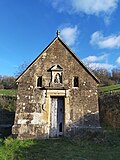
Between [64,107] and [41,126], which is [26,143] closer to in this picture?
[41,126]

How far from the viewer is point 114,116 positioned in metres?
19.4

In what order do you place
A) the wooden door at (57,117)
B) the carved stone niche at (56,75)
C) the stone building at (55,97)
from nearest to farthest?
the stone building at (55,97)
the wooden door at (57,117)
the carved stone niche at (56,75)

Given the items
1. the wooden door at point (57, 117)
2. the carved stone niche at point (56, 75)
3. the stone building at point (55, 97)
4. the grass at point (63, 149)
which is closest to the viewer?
the grass at point (63, 149)

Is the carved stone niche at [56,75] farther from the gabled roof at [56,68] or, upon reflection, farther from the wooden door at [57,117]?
the wooden door at [57,117]

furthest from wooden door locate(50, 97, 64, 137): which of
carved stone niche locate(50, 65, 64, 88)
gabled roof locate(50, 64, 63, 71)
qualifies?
gabled roof locate(50, 64, 63, 71)

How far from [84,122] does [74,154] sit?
4462 millimetres

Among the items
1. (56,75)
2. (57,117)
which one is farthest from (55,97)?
(56,75)

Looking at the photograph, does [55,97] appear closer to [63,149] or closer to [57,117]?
[57,117]

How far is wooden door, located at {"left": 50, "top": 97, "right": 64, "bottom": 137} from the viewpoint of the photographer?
16.7 meters

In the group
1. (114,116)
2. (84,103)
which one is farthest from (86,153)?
(114,116)

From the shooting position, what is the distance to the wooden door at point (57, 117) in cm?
1673

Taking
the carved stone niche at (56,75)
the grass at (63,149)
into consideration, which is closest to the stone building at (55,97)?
the carved stone niche at (56,75)

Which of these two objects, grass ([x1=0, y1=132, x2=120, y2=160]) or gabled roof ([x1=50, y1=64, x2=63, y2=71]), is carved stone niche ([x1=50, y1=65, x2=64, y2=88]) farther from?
grass ([x1=0, y1=132, x2=120, y2=160])

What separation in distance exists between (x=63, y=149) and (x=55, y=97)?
496cm
